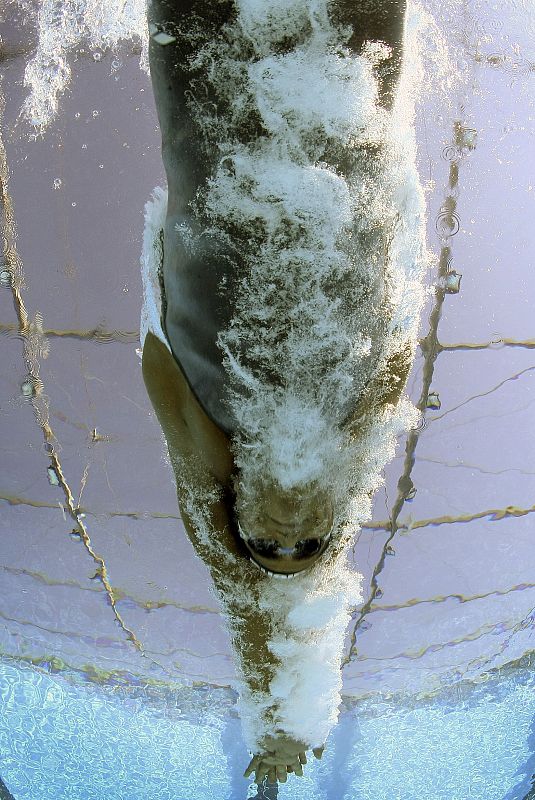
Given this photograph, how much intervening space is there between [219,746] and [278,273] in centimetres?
158

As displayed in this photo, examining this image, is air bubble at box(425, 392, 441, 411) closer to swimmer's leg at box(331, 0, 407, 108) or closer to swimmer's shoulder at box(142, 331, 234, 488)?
swimmer's shoulder at box(142, 331, 234, 488)

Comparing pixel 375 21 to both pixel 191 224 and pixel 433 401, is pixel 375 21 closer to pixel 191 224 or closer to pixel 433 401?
pixel 191 224

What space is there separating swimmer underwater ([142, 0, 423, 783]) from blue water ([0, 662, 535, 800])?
1149mm

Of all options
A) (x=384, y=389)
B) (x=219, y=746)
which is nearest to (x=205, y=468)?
(x=384, y=389)

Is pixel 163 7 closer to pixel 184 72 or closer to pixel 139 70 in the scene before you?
pixel 184 72

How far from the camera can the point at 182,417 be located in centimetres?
60

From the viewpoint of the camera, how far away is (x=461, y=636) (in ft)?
5.25


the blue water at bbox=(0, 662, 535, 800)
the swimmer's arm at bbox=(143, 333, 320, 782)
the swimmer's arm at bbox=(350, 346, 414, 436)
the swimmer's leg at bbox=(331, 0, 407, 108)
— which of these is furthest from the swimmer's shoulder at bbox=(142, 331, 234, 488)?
the blue water at bbox=(0, 662, 535, 800)

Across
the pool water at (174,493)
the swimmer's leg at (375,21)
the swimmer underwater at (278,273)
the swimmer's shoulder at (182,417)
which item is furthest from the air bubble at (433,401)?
the swimmer's leg at (375,21)

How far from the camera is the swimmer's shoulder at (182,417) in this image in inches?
22.9

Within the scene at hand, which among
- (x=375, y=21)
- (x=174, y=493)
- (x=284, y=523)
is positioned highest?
(x=375, y=21)

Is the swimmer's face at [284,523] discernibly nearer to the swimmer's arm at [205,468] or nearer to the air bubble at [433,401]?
the swimmer's arm at [205,468]

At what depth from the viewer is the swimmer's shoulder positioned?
581mm

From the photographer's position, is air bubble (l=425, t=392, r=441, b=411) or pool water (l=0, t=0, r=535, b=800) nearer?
pool water (l=0, t=0, r=535, b=800)
